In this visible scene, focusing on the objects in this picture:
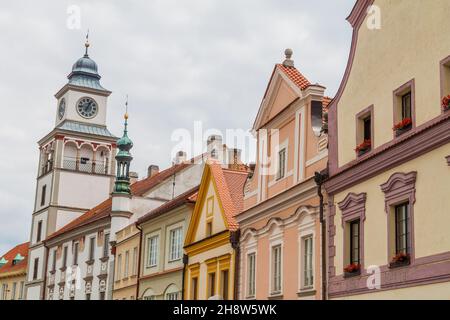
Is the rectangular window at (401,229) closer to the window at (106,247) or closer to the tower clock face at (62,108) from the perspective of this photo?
the window at (106,247)

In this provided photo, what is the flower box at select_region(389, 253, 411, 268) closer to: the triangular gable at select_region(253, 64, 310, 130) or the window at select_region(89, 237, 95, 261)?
the triangular gable at select_region(253, 64, 310, 130)

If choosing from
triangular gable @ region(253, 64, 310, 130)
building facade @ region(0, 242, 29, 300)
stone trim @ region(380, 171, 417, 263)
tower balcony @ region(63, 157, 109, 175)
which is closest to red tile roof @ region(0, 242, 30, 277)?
building facade @ region(0, 242, 29, 300)

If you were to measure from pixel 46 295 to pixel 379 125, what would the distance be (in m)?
44.5

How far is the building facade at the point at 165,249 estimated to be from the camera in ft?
119

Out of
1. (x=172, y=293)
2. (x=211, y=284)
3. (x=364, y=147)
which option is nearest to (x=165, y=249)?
(x=172, y=293)

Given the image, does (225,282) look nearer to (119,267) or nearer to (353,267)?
(353,267)

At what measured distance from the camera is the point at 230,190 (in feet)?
109

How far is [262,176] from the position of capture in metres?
28.8

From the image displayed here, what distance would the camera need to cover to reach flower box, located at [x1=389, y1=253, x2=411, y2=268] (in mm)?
18594

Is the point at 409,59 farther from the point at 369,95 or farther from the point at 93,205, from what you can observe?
the point at 93,205

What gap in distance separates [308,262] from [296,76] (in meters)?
6.57
